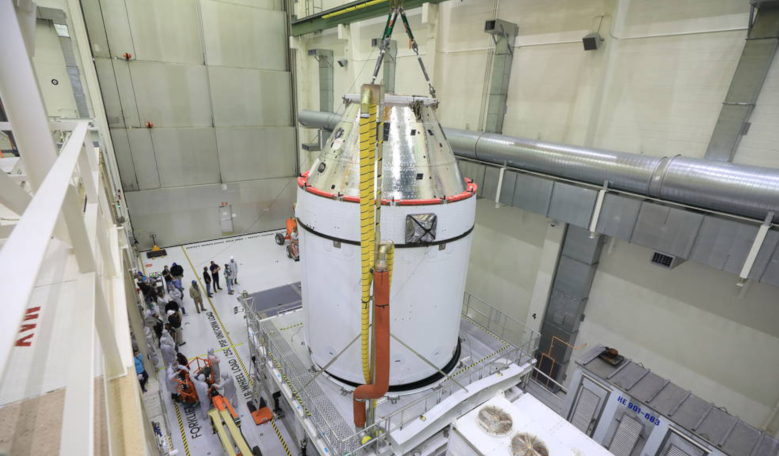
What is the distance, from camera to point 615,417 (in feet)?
23.3

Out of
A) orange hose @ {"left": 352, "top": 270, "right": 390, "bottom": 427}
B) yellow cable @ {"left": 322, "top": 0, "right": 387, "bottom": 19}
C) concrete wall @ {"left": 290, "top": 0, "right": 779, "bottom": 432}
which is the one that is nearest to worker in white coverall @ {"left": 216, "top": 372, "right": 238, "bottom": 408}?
orange hose @ {"left": 352, "top": 270, "right": 390, "bottom": 427}

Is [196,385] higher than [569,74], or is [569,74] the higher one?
[569,74]

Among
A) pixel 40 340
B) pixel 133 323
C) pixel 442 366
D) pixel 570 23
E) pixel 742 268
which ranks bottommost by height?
pixel 442 366

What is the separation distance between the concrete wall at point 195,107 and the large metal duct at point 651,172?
13.2m

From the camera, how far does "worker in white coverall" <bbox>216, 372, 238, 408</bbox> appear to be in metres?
9.31

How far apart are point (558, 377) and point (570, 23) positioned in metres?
9.29

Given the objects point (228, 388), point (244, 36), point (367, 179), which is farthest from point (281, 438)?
point (244, 36)

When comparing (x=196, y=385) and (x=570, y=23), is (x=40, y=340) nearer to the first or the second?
(x=196, y=385)

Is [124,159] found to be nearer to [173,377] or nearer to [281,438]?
[173,377]

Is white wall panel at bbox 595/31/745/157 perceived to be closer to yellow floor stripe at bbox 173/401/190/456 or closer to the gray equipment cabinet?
the gray equipment cabinet

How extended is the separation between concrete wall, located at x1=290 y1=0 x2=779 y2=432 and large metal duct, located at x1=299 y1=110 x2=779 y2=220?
1044 millimetres

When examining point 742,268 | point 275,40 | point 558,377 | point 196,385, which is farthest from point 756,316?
point 275,40

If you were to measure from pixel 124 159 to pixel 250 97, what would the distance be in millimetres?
6342

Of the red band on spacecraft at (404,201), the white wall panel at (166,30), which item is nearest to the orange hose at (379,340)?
the red band on spacecraft at (404,201)
